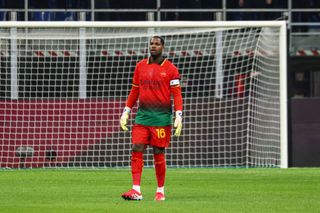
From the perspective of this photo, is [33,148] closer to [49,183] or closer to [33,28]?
[33,28]

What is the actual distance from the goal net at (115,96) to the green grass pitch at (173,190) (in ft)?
6.10

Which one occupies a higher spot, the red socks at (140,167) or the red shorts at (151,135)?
the red shorts at (151,135)

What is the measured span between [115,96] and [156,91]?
913cm

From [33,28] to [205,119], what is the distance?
11.5ft

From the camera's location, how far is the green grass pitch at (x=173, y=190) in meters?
12.4

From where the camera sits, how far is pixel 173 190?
607 inches

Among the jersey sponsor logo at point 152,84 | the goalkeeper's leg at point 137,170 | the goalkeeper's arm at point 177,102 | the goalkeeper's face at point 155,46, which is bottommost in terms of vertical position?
the goalkeeper's leg at point 137,170

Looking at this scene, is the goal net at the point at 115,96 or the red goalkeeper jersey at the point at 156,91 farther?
the goal net at the point at 115,96

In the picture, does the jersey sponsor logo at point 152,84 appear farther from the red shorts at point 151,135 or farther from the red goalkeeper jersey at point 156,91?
the red shorts at point 151,135

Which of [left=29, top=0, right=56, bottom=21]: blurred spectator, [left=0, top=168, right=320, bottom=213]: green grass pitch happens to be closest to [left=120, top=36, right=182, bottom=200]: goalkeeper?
[left=0, top=168, right=320, bottom=213]: green grass pitch
